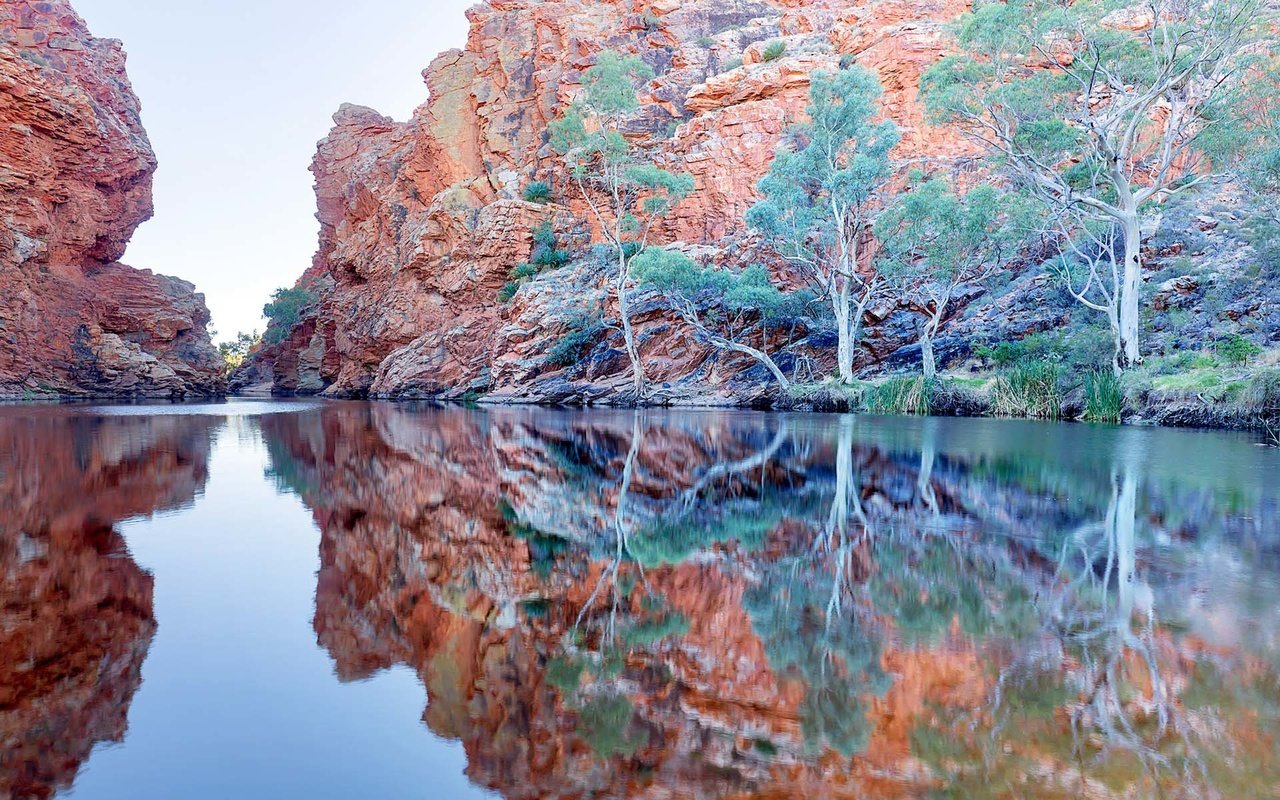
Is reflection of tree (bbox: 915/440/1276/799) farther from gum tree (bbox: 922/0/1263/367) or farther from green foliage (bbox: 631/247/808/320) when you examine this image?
green foliage (bbox: 631/247/808/320)

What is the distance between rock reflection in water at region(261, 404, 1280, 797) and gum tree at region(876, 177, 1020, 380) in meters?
16.8

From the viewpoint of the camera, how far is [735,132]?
36094mm

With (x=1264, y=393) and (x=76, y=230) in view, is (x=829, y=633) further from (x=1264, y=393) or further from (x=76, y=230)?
(x=76, y=230)

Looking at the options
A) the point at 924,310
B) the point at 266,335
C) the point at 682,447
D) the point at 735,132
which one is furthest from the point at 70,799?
the point at 266,335

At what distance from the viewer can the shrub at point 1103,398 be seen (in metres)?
16.1

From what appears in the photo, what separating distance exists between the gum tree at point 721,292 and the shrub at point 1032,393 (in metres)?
8.06

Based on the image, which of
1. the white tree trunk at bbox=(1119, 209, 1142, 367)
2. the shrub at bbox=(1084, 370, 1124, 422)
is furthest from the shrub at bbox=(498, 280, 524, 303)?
the shrub at bbox=(1084, 370, 1124, 422)

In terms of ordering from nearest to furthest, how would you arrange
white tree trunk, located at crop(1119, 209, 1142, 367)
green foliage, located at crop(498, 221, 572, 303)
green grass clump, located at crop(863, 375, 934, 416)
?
white tree trunk, located at crop(1119, 209, 1142, 367) → green grass clump, located at crop(863, 375, 934, 416) → green foliage, located at crop(498, 221, 572, 303)

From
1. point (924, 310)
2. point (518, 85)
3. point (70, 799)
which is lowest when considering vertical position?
point (70, 799)

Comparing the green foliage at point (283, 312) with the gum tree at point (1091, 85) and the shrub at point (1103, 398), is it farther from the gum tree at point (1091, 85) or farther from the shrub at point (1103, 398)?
the shrub at point (1103, 398)

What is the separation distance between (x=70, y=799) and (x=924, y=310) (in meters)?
27.7

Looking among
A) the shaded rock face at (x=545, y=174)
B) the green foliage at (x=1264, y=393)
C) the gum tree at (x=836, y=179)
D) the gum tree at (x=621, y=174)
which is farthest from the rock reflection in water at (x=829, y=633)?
the gum tree at (x=621, y=174)

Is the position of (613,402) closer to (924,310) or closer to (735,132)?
(924,310)

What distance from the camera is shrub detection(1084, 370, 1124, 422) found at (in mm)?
16109
